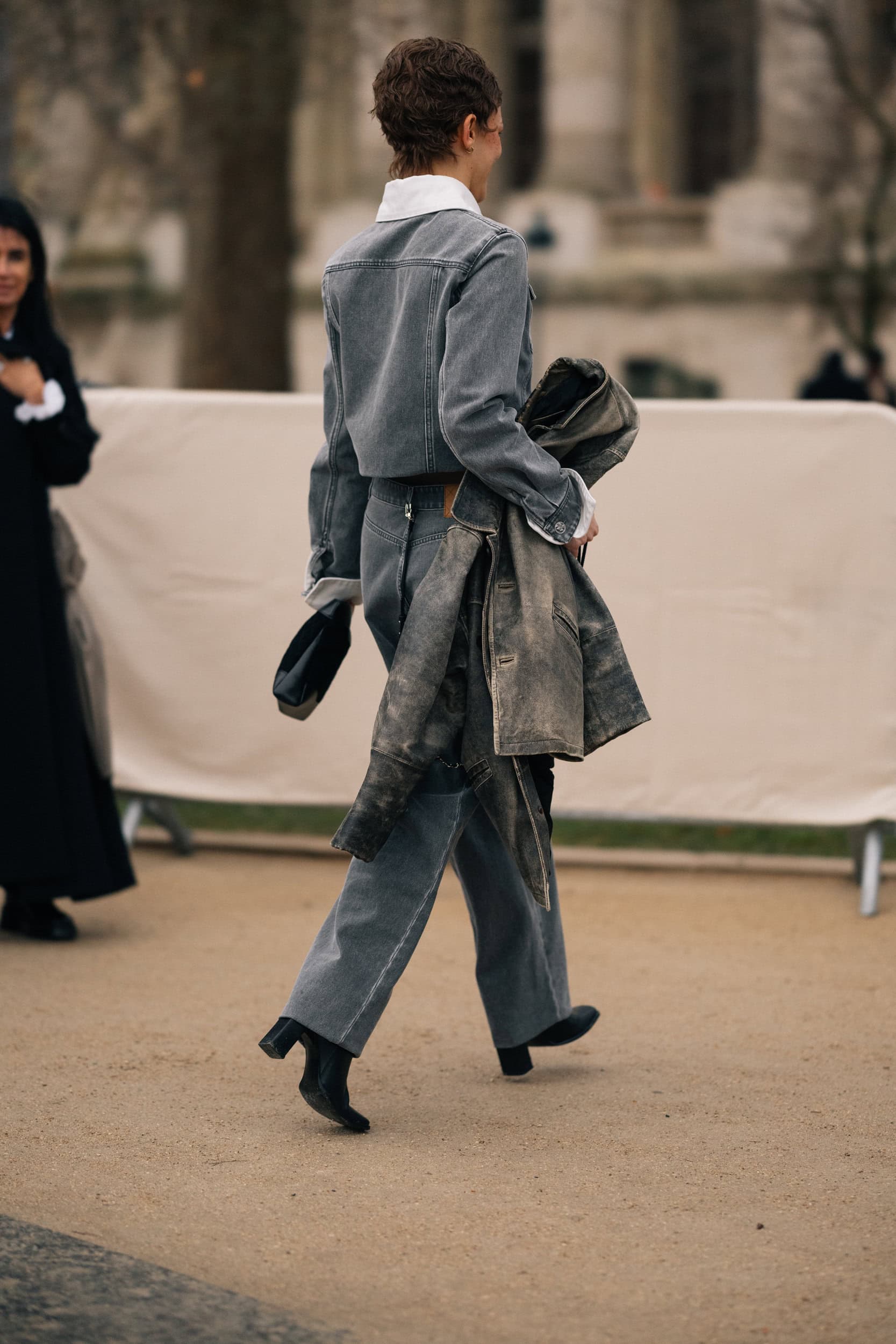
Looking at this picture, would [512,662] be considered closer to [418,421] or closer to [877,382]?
[418,421]

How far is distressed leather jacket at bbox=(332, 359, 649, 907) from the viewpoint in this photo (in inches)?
142

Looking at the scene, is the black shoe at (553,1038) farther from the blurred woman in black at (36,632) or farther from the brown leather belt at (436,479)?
the blurred woman in black at (36,632)

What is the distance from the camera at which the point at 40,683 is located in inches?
213

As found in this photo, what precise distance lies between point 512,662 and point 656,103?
27.3 meters

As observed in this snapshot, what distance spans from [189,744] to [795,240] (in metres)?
21.0

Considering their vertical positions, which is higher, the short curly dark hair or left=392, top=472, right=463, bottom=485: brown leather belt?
the short curly dark hair

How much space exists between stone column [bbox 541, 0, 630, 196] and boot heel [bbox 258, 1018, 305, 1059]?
26199mm

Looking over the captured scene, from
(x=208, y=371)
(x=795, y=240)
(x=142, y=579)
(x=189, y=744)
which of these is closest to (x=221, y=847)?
(x=189, y=744)

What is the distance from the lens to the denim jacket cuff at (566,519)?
362 cm

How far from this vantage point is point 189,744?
263 inches

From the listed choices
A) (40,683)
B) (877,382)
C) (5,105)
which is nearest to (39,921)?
(40,683)

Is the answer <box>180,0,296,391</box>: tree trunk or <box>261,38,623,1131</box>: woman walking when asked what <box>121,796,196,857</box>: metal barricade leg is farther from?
<box>180,0,296,391</box>: tree trunk

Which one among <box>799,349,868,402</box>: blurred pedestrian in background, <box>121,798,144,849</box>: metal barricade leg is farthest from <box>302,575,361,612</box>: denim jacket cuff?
<box>799,349,868,402</box>: blurred pedestrian in background

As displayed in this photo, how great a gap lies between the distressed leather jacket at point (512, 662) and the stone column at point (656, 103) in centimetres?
2622
